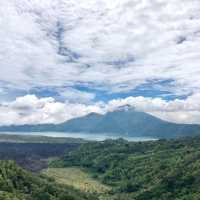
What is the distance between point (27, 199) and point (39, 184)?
1005 inches

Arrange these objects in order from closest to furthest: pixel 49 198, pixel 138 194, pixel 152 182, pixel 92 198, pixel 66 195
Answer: pixel 49 198
pixel 66 195
pixel 92 198
pixel 138 194
pixel 152 182

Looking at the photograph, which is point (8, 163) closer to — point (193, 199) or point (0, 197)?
point (0, 197)

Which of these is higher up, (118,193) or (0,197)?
(0,197)

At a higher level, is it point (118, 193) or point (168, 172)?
point (168, 172)

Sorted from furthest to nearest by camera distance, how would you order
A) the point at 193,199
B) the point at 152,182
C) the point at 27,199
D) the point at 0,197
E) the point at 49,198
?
1. the point at 152,182
2. the point at 193,199
3. the point at 49,198
4. the point at 27,199
5. the point at 0,197

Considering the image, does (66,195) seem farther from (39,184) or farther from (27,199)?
(27,199)

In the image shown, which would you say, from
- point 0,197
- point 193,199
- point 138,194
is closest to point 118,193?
point 138,194

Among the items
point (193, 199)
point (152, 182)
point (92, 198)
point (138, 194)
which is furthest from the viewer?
point (152, 182)

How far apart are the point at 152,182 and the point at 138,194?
1984 cm

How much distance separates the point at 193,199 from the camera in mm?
149250

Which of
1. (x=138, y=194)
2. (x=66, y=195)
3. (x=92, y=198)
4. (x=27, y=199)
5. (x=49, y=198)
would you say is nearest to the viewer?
(x=27, y=199)

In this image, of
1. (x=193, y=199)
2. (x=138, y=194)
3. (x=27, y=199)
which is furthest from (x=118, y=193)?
(x=27, y=199)

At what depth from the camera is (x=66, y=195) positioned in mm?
138875

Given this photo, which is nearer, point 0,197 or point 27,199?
point 0,197
